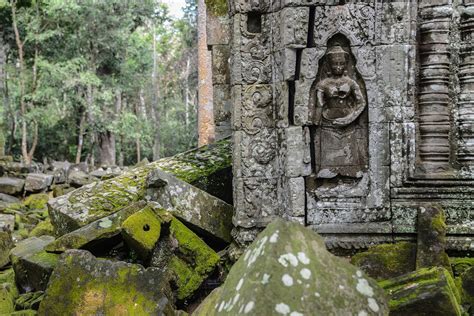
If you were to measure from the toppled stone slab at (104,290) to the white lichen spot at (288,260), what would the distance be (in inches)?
81.5

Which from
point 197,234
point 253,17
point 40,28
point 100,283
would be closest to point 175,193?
point 197,234

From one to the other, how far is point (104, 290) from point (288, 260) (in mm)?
2394

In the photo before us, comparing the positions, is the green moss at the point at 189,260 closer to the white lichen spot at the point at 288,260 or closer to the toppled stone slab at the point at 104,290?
the toppled stone slab at the point at 104,290

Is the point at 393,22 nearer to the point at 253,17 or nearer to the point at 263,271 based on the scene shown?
the point at 253,17

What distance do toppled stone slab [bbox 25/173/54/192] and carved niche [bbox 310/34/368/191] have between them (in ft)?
30.6

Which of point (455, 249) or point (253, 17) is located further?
point (253, 17)

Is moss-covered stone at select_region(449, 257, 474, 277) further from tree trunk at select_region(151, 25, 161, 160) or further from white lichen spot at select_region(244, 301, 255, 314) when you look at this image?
tree trunk at select_region(151, 25, 161, 160)

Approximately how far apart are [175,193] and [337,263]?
3.29 meters

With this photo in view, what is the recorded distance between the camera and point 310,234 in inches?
112

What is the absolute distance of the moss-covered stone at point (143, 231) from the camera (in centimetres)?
502

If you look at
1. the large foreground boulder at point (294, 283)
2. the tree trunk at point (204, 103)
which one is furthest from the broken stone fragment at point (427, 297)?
the tree trunk at point (204, 103)

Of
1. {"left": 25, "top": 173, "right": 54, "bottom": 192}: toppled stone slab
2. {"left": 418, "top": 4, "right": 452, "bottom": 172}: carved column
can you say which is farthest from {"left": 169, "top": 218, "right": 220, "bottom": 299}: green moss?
{"left": 25, "top": 173, "right": 54, "bottom": 192}: toppled stone slab

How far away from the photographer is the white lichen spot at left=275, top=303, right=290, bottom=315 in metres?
2.44

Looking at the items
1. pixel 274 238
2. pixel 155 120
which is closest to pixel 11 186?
pixel 274 238
